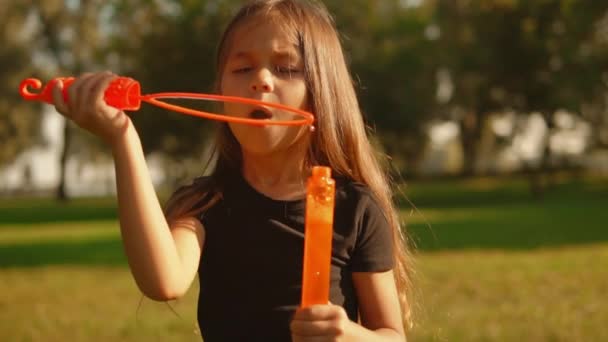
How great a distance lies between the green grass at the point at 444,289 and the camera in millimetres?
5875

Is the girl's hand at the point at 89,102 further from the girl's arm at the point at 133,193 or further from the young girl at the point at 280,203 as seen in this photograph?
the young girl at the point at 280,203

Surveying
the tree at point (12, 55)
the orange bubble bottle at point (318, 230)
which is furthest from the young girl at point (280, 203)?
the tree at point (12, 55)

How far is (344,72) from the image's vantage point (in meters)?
2.20

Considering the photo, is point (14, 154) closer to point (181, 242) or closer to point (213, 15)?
point (213, 15)

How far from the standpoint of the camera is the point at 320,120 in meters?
2.10

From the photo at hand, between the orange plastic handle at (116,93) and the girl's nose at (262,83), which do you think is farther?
the girl's nose at (262,83)

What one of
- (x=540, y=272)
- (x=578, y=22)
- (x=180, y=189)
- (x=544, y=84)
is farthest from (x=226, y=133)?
(x=544, y=84)

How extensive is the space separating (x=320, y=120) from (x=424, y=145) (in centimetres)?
4345

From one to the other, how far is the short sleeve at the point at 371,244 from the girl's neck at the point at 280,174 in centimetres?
17

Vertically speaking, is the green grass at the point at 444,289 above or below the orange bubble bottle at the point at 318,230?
below

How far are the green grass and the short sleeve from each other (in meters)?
0.77

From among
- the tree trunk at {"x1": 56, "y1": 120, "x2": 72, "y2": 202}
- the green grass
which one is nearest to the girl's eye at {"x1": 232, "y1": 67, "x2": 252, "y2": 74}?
the green grass

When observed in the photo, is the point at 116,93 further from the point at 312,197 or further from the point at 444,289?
the point at 444,289

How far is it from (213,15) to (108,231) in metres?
14.2
